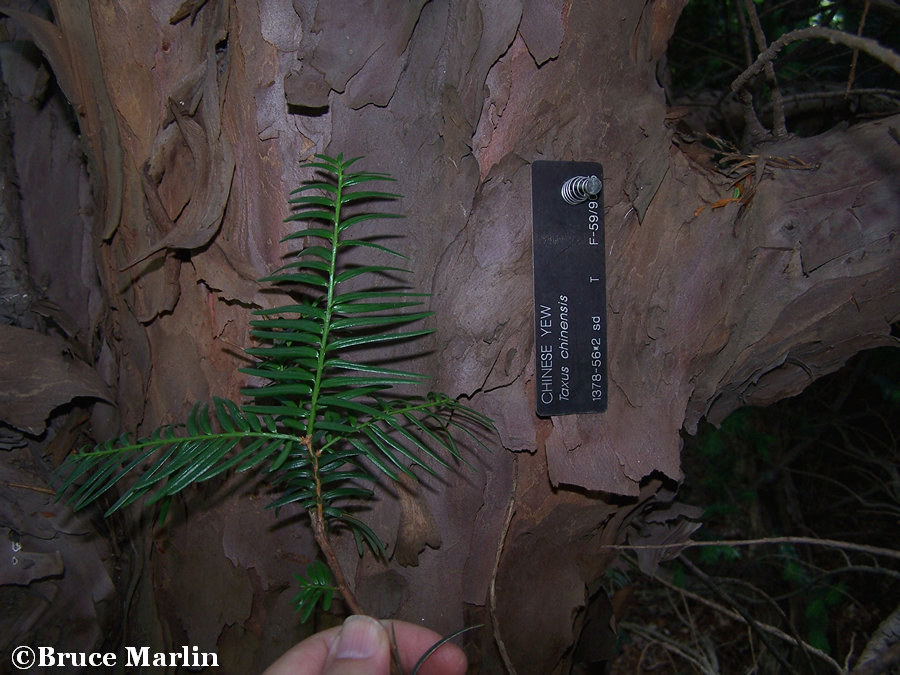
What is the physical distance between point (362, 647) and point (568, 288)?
62 centimetres

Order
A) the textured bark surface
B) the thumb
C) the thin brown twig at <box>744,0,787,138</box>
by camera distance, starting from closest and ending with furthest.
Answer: the thumb
the textured bark surface
the thin brown twig at <box>744,0,787,138</box>

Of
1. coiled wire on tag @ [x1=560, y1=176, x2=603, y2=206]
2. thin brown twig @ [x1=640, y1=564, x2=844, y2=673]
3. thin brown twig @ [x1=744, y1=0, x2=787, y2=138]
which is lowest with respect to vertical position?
thin brown twig @ [x1=640, y1=564, x2=844, y2=673]

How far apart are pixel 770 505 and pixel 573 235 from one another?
8.45 feet

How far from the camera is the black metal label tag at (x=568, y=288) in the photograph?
939 millimetres

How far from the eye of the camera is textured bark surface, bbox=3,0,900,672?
88 centimetres

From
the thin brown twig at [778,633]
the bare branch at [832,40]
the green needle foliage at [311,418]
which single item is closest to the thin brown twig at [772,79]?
the bare branch at [832,40]

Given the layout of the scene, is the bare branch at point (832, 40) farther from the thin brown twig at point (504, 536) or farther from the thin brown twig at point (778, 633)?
the thin brown twig at point (778, 633)

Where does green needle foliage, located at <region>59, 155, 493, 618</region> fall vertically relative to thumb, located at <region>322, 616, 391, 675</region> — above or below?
above

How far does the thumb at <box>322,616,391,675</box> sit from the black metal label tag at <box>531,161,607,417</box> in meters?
0.43

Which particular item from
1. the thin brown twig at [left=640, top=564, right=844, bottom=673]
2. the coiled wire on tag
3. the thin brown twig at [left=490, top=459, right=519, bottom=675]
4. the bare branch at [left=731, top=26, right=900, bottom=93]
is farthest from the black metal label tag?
the thin brown twig at [left=640, top=564, right=844, bottom=673]

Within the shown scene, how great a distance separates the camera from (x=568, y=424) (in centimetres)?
98

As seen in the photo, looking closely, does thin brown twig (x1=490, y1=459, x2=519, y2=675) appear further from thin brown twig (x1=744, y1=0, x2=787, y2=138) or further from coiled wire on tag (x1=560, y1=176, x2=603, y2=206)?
thin brown twig (x1=744, y1=0, x2=787, y2=138)

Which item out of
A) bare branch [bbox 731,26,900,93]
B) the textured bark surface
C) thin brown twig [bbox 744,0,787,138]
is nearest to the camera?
bare branch [bbox 731,26,900,93]

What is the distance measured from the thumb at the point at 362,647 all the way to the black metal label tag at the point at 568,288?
1.42 feet
